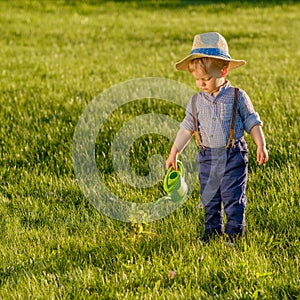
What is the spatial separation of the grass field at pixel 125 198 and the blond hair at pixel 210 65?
128 cm

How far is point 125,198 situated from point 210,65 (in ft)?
5.50

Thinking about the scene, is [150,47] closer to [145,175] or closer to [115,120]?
[115,120]

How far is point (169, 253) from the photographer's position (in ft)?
14.2

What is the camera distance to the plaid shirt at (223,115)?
4531mm

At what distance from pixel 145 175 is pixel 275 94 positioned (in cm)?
350

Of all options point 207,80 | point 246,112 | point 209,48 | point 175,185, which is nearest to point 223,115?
point 246,112

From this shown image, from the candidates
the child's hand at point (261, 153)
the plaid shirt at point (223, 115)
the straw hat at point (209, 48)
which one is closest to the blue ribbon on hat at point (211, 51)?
the straw hat at point (209, 48)

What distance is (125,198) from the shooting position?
5531mm

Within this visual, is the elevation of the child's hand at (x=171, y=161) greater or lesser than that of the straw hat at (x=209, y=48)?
lesser

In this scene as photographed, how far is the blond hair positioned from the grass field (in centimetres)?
128

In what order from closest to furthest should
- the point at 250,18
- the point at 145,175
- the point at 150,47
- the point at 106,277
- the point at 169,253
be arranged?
the point at 106,277 → the point at 169,253 → the point at 145,175 → the point at 150,47 → the point at 250,18

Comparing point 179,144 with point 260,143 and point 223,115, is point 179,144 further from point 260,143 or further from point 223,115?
point 260,143

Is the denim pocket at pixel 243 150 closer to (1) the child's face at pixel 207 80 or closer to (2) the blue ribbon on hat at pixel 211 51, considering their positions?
(1) the child's face at pixel 207 80

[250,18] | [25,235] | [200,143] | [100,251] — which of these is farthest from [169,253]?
[250,18]
